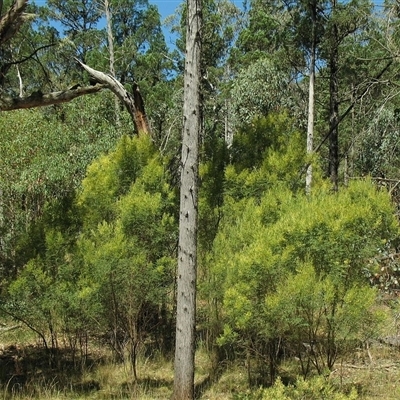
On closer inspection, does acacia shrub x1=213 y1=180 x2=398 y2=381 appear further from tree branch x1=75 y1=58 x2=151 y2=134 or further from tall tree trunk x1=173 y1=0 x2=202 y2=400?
tree branch x1=75 y1=58 x2=151 y2=134

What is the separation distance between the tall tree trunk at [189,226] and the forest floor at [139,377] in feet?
2.69

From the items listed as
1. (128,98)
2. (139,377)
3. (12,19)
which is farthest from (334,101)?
(12,19)

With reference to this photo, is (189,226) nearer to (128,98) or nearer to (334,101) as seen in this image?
(128,98)

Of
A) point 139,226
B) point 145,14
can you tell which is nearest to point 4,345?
point 139,226

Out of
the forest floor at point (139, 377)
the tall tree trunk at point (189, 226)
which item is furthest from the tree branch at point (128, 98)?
the forest floor at point (139, 377)

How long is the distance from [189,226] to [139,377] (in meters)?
2.91

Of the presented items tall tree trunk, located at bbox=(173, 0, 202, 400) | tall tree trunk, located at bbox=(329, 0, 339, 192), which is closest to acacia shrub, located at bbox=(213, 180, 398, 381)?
tall tree trunk, located at bbox=(173, 0, 202, 400)

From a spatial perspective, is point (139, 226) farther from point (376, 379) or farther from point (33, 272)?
point (376, 379)

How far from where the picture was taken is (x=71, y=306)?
7.80 metres

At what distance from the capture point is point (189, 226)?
7.27 m

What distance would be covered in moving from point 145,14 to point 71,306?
23.3 meters

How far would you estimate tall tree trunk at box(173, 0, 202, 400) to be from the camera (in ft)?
23.6

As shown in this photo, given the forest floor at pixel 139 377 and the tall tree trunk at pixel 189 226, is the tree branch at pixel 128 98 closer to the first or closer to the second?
the tall tree trunk at pixel 189 226

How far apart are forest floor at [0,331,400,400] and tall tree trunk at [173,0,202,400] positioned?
82 centimetres
